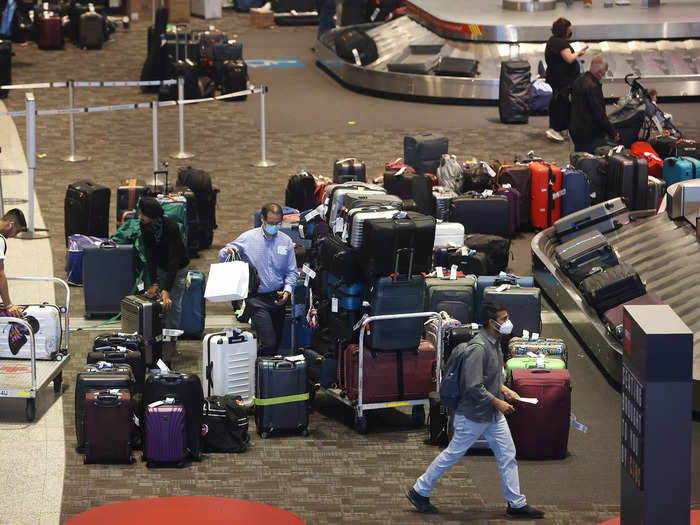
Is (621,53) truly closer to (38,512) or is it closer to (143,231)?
(143,231)

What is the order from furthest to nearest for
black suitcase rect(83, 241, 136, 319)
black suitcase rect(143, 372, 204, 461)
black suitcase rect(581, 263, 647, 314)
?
black suitcase rect(83, 241, 136, 319) < black suitcase rect(581, 263, 647, 314) < black suitcase rect(143, 372, 204, 461)

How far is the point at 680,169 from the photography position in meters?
14.5

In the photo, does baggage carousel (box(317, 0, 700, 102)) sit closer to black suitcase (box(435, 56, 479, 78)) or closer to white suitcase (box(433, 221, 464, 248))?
black suitcase (box(435, 56, 479, 78))

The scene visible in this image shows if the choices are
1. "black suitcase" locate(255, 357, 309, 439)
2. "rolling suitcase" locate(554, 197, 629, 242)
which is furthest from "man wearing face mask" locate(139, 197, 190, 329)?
"rolling suitcase" locate(554, 197, 629, 242)

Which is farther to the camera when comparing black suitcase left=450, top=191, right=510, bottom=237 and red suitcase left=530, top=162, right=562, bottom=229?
red suitcase left=530, top=162, right=562, bottom=229

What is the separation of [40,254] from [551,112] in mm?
7370

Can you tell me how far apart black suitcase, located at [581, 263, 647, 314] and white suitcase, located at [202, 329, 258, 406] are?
10.2 feet

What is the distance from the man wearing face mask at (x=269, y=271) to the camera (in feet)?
31.7

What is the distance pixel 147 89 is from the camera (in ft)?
73.7

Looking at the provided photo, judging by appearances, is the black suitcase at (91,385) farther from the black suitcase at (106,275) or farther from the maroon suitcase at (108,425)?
the black suitcase at (106,275)

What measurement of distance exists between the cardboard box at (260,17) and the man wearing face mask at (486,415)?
23.2 m

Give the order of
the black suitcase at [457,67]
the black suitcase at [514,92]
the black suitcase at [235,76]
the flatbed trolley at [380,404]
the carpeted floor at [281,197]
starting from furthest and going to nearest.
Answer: the black suitcase at [235,76]
the black suitcase at [457,67]
the black suitcase at [514,92]
the flatbed trolley at [380,404]
the carpeted floor at [281,197]

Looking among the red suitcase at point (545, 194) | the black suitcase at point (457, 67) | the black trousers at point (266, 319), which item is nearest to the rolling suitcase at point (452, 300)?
the black trousers at point (266, 319)

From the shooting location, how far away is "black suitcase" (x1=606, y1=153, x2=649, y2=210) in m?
13.8
